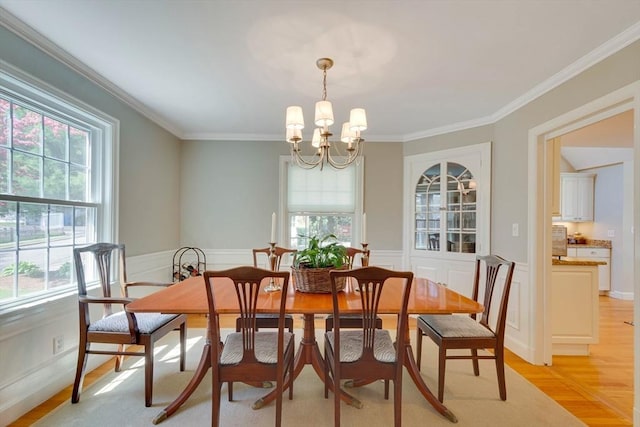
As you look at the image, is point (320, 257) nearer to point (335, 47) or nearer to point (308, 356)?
point (308, 356)

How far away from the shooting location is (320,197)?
4172 millimetres

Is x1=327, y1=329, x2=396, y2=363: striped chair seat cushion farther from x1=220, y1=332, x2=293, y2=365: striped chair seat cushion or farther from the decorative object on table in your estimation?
the decorative object on table

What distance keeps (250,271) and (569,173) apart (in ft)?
21.0

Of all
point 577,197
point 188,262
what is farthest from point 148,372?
point 577,197

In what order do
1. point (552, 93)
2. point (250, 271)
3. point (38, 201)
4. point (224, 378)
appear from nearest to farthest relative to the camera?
1. point (250, 271)
2. point (224, 378)
3. point (38, 201)
4. point (552, 93)

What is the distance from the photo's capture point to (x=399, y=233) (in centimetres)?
413

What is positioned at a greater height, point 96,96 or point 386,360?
point 96,96

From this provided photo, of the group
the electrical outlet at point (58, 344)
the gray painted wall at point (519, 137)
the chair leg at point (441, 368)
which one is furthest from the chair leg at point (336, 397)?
the gray painted wall at point (519, 137)

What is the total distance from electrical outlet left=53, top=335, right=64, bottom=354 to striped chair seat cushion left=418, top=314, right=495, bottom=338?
A: 267 centimetres

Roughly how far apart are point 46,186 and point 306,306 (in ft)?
6.87

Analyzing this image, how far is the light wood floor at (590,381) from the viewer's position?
77.9 inches

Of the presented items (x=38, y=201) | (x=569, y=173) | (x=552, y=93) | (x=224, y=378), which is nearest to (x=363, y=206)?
(x=552, y=93)

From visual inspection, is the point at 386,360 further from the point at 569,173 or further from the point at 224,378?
the point at 569,173

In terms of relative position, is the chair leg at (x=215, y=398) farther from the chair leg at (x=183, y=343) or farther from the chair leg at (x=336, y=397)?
the chair leg at (x=183, y=343)
